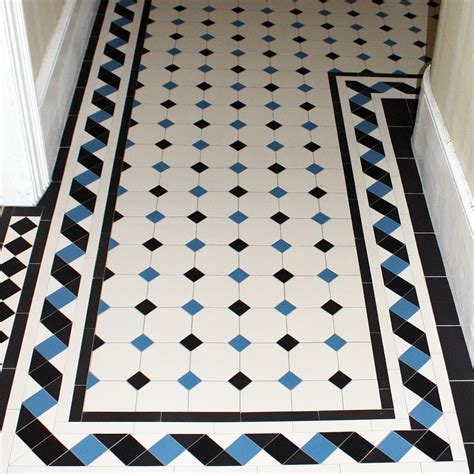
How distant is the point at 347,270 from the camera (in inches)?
239

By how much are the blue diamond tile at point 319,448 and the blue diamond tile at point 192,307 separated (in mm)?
1123

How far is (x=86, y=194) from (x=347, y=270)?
1.86 m

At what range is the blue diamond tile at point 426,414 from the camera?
17.0 feet

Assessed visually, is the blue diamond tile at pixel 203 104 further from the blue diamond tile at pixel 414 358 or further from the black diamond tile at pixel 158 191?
the blue diamond tile at pixel 414 358

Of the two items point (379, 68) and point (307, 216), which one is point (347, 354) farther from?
point (379, 68)

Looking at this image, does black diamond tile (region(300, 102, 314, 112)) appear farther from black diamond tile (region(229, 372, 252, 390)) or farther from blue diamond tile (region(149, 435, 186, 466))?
blue diamond tile (region(149, 435, 186, 466))

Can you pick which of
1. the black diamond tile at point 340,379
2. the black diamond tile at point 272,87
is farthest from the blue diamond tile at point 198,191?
the black diamond tile at point 340,379

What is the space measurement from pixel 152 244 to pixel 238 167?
3.33ft

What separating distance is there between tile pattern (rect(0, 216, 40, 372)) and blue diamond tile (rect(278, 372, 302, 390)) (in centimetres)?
158

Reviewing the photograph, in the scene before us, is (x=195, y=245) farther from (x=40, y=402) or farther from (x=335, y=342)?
(x=40, y=402)

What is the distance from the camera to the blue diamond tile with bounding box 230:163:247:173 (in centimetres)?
682

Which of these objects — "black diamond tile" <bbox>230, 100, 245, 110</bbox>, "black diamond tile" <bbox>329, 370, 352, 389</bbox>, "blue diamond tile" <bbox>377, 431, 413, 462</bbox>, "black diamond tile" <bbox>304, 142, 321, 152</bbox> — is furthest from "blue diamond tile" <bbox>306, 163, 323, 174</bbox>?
"blue diamond tile" <bbox>377, 431, 413, 462</bbox>

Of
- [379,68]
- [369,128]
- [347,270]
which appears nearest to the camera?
[347,270]

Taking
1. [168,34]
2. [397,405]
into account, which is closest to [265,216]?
[397,405]
